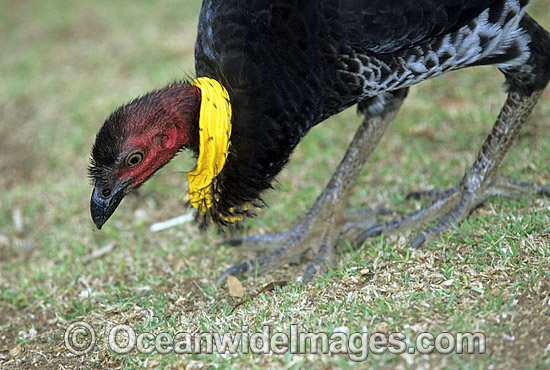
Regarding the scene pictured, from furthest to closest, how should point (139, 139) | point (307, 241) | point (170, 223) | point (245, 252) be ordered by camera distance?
point (170, 223) < point (245, 252) < point (307, 241) < point (139, 139)

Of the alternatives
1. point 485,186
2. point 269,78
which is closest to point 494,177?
point 485,186

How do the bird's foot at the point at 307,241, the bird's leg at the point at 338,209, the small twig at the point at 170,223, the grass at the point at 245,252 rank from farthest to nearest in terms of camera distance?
the small twig at the point at 170,223
the bird's leg at the point at 338,209
the bird's foot at the point at 307,241
the grass at the point at 245,252

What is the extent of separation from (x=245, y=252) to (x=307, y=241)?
1.67ft

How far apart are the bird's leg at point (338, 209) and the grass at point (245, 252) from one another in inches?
7.0

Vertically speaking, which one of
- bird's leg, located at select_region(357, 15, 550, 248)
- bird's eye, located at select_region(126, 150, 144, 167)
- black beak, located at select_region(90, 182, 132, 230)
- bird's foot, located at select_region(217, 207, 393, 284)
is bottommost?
bird's foot, located at select_region(217, 207, 393, 284)

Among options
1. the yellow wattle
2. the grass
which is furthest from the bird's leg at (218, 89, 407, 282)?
the yellow wattle

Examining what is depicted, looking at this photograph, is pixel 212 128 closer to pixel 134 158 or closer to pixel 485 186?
pixel 134 158

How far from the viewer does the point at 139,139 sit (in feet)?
9.25

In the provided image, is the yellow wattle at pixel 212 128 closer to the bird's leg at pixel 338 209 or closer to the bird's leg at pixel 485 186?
the bird's leg at pixel 338 209

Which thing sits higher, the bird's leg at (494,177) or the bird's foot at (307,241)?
the bird's leg at (494,177)

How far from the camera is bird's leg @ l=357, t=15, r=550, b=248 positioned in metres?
3.39

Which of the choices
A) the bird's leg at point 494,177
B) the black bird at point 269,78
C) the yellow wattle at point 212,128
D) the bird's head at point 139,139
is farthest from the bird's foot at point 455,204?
the bird's head at point 139,139

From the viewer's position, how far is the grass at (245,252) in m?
2.64

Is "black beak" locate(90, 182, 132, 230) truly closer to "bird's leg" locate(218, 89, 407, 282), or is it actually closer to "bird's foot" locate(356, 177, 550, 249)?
"bird's leg" locate(218, 89, 407, 282)
